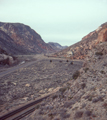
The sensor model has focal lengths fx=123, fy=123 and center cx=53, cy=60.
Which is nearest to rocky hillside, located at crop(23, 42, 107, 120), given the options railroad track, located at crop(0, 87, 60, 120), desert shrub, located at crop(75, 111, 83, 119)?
desert shrub, located at crop(75, 111, 83, 119)

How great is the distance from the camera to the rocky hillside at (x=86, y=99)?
312 inches

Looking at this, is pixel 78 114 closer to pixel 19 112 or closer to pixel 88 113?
pixel 88 113

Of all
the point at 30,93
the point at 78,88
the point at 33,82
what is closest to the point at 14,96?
the point at 30,93

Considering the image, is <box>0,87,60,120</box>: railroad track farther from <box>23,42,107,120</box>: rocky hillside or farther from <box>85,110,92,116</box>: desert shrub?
<box>85,110,92,116</box>: desert shrub

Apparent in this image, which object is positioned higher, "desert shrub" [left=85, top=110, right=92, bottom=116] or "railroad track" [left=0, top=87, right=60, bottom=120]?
"desert shrub" [left=85, top=110, right=92, bottom=116]

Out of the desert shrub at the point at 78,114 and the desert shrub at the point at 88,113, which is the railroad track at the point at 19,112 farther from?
the desert shrub at the point at 88,113

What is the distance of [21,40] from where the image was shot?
102250 mm

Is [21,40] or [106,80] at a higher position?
[21,40]

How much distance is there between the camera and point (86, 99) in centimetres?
950

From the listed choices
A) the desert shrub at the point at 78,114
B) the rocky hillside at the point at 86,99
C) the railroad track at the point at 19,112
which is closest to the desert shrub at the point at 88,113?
the rocky hillside at the point at 86,99

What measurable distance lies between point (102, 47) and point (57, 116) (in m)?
11.3

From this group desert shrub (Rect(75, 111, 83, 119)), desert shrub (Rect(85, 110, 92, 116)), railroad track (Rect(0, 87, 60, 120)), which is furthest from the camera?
railroad track (Rect(0, 87, 60, 120))

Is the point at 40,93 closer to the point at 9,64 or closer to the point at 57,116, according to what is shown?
the point at 57,116

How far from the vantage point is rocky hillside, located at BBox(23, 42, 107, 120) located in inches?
312
